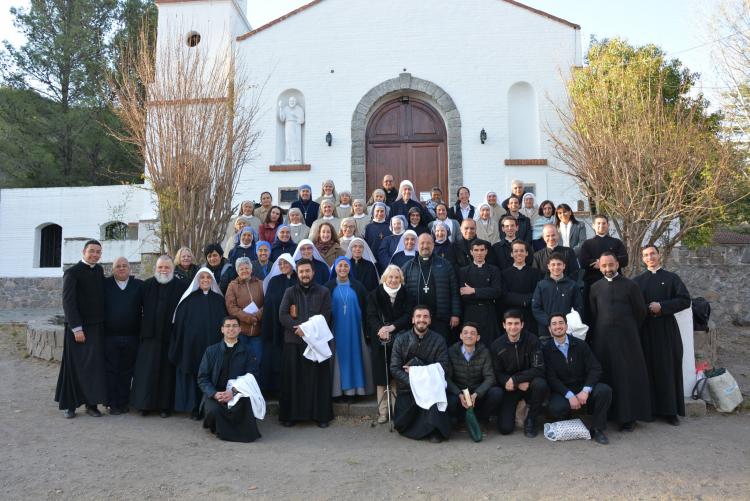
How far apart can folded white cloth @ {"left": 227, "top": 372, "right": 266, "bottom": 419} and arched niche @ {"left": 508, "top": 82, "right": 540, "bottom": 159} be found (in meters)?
8.89

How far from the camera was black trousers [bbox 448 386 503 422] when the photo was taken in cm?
521

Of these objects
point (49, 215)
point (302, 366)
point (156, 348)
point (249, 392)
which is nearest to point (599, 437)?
point (302, 366)

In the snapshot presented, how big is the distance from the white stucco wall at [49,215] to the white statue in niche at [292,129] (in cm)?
505

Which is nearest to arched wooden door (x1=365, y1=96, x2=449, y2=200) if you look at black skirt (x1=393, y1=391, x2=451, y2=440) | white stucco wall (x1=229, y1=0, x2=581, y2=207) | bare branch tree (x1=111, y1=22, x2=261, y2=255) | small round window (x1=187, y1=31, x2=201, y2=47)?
white stucco wall (x1=229, y1=0, x2=581, y2=207)

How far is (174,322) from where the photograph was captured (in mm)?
5867

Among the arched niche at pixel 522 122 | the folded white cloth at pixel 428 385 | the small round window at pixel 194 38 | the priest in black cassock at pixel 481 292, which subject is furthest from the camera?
the small round window at pixel 194 38

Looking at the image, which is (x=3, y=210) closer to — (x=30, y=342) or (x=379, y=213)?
(x=30, y=342)

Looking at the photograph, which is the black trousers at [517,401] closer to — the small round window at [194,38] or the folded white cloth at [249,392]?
the folded white cloth at [249,392]

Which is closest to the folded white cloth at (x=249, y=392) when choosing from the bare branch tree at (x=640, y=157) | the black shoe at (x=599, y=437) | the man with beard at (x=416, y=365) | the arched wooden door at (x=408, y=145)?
the man with beard at (x=416, y=365)

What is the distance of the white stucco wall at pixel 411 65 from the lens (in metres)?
12.2

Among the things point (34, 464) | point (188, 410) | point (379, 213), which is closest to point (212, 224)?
point (379, 213)

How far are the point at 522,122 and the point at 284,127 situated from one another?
5207 mm

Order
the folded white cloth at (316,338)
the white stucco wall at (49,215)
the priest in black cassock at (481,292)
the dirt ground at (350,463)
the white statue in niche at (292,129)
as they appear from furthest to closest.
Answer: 1. the white stucco wall at (49,215)
2. the white statue in niche at (292,129)
3. the priest in black cassock at (481,292)
4. the folded white cloth at (316,338)
5. the dirt ground at (350,463)

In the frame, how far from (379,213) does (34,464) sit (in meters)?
4.53
